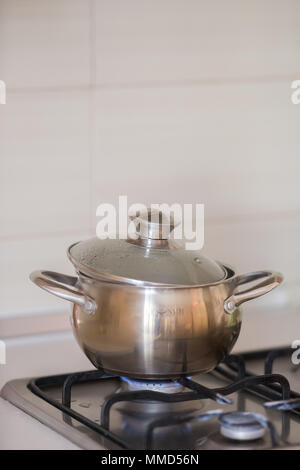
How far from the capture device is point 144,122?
1.24 meters

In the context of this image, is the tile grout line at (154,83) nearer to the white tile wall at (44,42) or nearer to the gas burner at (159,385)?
the white tile wall at (44,42)

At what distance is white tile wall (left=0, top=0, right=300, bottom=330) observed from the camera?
3.79 ft

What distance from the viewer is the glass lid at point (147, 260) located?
94 cm

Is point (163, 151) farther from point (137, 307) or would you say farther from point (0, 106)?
point (137, 307)

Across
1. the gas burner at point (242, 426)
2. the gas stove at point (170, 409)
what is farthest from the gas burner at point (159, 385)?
the gas burner at point (242, 426)

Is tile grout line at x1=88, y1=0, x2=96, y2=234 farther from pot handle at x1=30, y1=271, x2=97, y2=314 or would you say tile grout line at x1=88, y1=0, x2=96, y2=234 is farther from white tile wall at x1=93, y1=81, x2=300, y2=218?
pot handle at x1=30, y1=271, x2=97, y2=314

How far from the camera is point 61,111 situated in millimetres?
1176

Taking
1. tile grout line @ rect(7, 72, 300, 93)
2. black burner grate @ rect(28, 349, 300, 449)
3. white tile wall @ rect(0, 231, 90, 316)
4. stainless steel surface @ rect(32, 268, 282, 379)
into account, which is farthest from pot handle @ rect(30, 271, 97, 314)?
tile grout line @ rect(7, 72, 300, 93)

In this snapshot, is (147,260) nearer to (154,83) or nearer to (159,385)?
(159,385)

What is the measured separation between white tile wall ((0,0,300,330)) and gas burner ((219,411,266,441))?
16.3 inches

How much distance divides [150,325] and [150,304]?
24 millimetres
